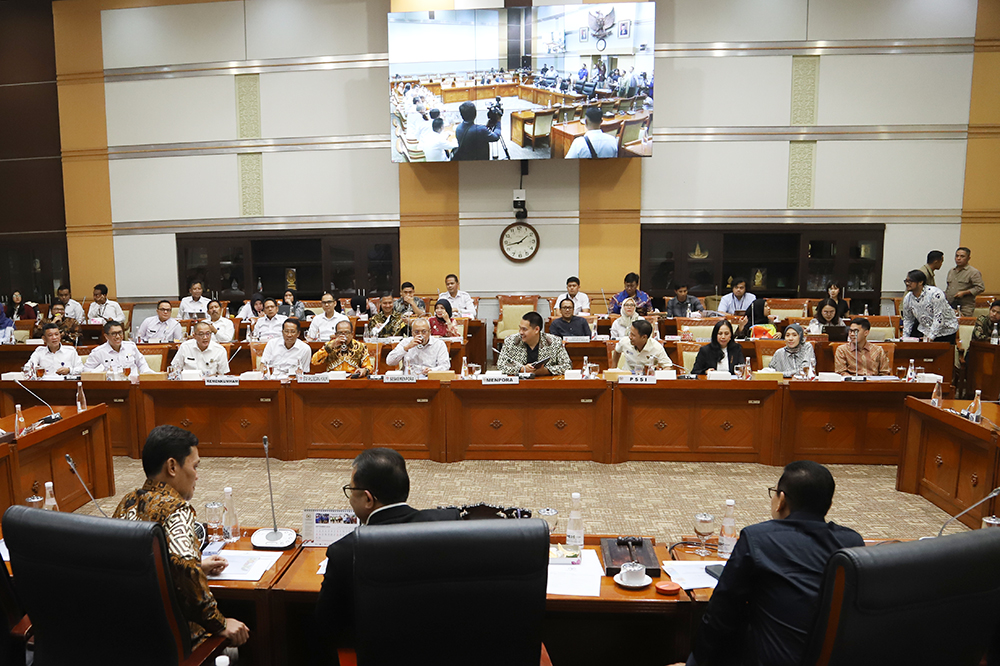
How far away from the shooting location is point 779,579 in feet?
5.72

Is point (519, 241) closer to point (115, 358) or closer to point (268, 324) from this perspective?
point (268, 324)

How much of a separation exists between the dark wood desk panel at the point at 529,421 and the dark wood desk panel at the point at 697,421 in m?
0.18

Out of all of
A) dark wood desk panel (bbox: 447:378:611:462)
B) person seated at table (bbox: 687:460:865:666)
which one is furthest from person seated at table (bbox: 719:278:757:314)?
person seated at table (bbox: 687:460:865:666)

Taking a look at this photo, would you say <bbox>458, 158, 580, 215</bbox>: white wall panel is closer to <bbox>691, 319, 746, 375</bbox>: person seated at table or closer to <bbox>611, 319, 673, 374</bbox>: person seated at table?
<bbox>611, 319, 673, 374</bbox>: person seated at table

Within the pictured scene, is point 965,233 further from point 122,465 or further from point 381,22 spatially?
point 122,465

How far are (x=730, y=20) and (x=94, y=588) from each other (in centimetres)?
1065

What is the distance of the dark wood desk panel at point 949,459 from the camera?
3875 mm

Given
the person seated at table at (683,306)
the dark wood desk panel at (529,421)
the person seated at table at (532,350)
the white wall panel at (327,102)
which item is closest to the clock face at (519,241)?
the person seated at table at (683,306)

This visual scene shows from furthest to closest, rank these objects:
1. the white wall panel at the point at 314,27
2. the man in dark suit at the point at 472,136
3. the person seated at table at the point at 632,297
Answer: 1. the white wall panel at the point at 314,27
2. the man in dark suit at the point at 472,136
3. the person seated at table at the point at 632,297

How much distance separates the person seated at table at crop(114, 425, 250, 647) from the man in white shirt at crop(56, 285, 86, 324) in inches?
372

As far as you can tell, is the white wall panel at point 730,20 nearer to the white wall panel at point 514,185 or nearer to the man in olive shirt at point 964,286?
the white wall panel at point 514,185

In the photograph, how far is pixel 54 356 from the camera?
243 inches

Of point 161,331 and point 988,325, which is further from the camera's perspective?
point 161,331

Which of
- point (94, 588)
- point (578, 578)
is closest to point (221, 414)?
point (94, 588)
